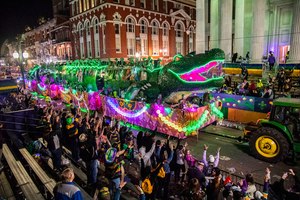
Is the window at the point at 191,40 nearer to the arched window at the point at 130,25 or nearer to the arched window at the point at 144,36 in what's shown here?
the arched window at the point at 144,36

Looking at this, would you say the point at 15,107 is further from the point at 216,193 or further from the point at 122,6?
the point at 122,6

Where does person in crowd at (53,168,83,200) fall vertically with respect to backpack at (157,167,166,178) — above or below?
above

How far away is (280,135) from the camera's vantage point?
Answer: 24.5 ft

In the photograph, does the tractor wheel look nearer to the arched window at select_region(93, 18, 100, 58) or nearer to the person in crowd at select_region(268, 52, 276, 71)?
the person in crowd at select_region(268, 52, 276, 71)

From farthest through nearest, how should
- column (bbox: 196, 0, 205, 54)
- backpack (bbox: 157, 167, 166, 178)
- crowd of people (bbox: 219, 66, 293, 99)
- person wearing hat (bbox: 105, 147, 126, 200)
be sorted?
1. column (bbox: 196, 0, 205, 54)
2. crowd of people (bbox: 219, 66, 293, 99)
3. backpack (bbox: 157, 167, 166, 178)
4. person wearing hat (bbox: 105, 147, 126, 200)

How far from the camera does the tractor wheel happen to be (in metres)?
7.40

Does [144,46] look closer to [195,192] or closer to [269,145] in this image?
[269,145]

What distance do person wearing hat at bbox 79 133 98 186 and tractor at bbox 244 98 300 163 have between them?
5774mm

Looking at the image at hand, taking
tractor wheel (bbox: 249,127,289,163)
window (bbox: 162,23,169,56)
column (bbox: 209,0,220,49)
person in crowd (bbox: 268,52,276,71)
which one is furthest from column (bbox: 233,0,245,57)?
window (bbox: 162,23,169,56)

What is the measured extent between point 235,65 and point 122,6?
22.7 meters

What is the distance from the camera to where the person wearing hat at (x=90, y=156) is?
5.54 metres

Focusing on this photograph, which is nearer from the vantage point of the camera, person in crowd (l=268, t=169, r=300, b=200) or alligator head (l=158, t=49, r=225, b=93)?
person in crowd (l=268, t=169, r=300, b=200)

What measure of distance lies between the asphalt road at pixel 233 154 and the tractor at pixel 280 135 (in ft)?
1.12

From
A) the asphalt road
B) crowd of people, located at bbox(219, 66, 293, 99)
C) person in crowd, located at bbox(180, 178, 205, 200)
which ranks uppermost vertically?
crowd of people, located at bbox(219, 66, 293, 99)
